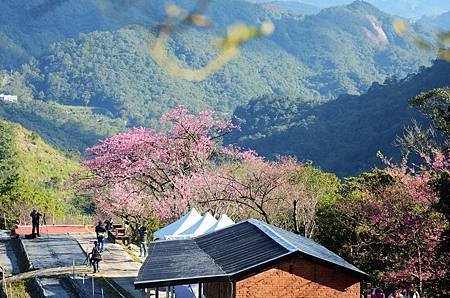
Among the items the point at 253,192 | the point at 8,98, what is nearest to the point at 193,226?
the point at 253,192

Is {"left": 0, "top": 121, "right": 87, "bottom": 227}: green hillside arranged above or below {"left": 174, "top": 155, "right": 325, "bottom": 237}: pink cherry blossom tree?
above

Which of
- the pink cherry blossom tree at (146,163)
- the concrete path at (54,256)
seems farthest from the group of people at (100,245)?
the pink cherry blossom tree at (146,163)

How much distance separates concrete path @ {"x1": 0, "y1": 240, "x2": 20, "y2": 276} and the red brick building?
453 inches

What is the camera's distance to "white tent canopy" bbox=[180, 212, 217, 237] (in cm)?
1972

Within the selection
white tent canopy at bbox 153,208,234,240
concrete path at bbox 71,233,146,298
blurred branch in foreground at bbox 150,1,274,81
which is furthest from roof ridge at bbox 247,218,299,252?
blurred branch in foreground at bbox 150,1,274,81

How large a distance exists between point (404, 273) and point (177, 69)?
14.9 m

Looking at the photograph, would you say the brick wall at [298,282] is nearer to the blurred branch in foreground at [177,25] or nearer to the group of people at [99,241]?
the group of people at [99,241]

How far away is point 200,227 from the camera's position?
19844mm

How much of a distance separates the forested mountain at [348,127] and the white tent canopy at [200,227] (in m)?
35.1

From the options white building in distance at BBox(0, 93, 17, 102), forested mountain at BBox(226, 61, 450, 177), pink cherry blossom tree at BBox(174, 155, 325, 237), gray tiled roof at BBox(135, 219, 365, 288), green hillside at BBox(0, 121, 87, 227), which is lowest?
gray tiled roof at BBox(135, 219, 365, 288)

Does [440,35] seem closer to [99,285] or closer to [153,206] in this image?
[99,285]

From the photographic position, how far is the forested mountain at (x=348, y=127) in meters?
63.2

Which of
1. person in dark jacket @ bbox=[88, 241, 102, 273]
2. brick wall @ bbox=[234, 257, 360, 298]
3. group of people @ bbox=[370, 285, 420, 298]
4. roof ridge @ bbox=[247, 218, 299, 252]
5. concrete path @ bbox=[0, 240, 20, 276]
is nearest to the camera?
brick wall @ bbox=[234, 257, 360, 298]

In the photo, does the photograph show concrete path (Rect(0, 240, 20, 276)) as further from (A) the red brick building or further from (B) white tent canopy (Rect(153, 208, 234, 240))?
(A) the red brick building
